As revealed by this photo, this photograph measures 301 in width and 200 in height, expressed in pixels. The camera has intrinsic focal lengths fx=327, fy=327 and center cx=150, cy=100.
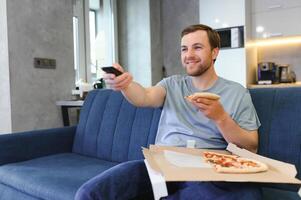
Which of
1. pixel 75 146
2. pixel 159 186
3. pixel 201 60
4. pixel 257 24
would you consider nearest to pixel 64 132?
pixel 75 146

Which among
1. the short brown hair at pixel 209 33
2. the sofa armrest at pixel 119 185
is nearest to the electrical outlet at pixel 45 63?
the short brown hair at pixel 209 33

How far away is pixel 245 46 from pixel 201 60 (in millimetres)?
2380

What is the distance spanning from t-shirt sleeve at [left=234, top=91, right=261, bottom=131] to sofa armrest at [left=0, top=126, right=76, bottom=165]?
135 cm

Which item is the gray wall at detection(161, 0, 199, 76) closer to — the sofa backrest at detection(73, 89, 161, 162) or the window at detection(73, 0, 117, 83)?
the window at detection(73, 0, 117, 83)

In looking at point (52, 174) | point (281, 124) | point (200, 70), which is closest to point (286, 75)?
point (281, 124)

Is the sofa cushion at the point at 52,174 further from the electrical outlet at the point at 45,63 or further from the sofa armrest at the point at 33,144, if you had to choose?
the electrical outlet at the point at 45,63

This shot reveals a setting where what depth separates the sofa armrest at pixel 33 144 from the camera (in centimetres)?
202

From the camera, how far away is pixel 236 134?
131 cm

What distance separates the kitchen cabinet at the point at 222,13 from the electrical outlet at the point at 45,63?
2.03 metres

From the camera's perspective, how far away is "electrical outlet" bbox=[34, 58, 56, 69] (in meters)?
2.70

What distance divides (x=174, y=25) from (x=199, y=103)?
10.7 feet

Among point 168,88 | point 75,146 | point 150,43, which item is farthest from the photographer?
point 150,43

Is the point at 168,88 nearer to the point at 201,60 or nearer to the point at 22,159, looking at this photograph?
the point at 201,60

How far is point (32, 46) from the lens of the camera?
8.75ft
